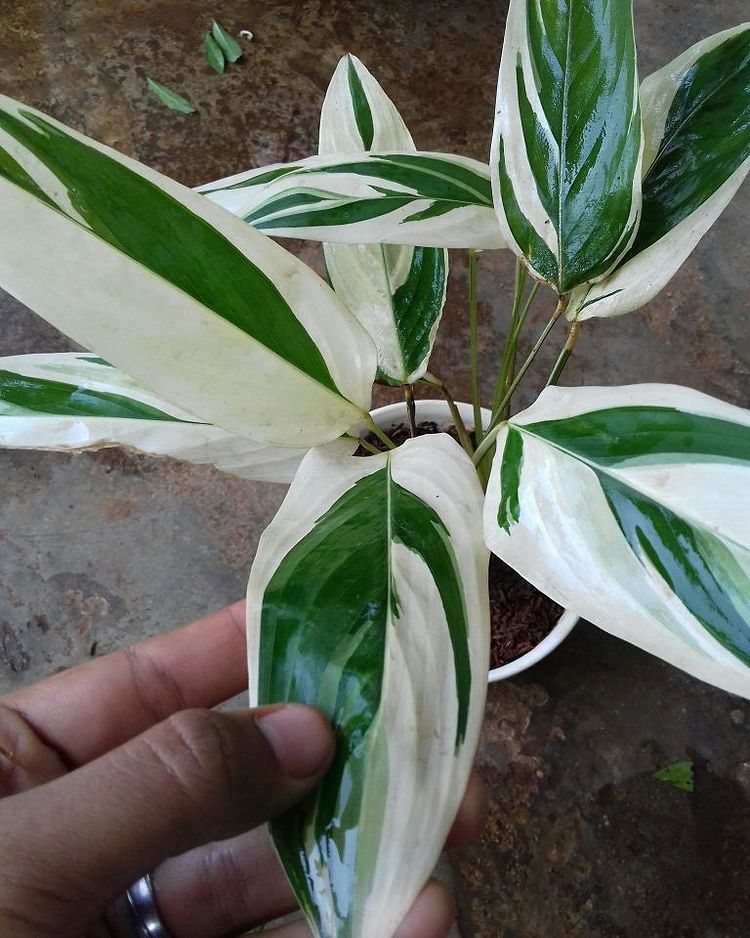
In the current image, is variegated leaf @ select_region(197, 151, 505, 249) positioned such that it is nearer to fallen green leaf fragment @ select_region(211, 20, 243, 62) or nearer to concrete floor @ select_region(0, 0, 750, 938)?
concrete floor @ select_region(0, 0, 750, 938)

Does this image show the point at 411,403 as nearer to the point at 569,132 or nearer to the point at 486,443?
the point at 486,443

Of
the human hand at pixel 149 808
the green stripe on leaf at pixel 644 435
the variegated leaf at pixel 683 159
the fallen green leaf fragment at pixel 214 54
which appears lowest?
the human hand at pixel 149 808

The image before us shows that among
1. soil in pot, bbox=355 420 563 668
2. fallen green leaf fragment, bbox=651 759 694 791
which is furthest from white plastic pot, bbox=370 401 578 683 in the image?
fallen green leaf fragment, bbox=651 759 694 791

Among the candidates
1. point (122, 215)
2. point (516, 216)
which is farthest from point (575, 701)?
point (122, 215)

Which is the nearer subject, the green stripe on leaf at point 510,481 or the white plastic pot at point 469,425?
the green stripe on leaf at point 510,481

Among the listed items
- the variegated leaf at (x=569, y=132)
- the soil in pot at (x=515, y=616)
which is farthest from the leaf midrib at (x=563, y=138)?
the soil in pot at (x=515, y=616)

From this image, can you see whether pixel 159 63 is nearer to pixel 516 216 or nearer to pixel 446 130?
pixel 446 130

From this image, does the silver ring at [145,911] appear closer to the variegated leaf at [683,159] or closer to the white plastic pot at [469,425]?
the white plastic pot at [469,425]

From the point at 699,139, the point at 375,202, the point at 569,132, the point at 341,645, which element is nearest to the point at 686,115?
the point at 699,139
